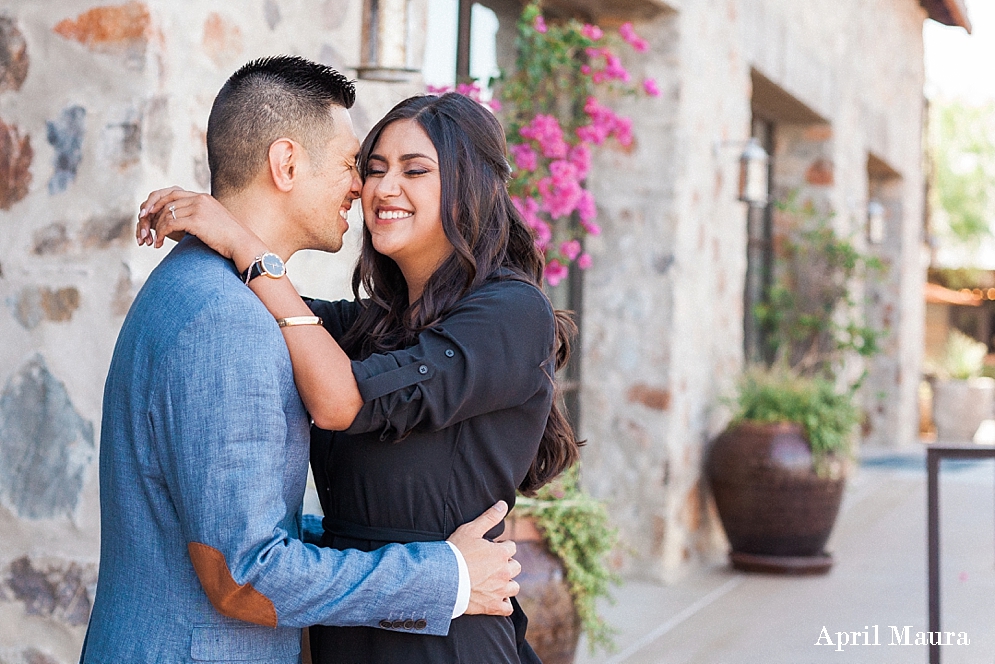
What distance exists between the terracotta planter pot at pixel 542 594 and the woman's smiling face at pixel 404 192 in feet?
4.42

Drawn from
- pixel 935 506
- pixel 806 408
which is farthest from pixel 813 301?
pixel 935 506

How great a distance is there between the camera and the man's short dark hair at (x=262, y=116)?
5.59 feet

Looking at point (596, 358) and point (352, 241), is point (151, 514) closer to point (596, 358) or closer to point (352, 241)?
point (352, 241)

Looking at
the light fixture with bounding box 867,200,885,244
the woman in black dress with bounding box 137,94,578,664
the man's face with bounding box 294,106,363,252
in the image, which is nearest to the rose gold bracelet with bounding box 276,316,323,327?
the woman in black dress with bounding box 137,94,578,664

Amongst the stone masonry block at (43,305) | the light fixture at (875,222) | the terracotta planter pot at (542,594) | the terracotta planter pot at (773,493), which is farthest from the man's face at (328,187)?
the light fixture at (875,222)

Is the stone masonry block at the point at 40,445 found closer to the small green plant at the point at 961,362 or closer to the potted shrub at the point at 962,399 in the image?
the potted shrub at the point at 962,399

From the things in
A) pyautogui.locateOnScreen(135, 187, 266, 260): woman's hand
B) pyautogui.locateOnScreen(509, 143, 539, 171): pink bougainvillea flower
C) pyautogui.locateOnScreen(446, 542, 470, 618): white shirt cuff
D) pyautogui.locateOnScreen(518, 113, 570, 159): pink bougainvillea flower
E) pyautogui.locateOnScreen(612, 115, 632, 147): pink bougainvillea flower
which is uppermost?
pyautogui.locateOnScreen(612, 115, 632, 147): pink bougainvillea flower

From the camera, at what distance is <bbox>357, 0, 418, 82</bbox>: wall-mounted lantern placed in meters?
2.97

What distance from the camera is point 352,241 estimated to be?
320cm

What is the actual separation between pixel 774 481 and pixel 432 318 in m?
3.99

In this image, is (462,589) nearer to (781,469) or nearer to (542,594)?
(542,594)

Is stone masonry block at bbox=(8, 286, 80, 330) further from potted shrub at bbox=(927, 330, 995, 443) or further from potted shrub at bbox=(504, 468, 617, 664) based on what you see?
potted shrub at bbox=(927, 330, 995, 443)

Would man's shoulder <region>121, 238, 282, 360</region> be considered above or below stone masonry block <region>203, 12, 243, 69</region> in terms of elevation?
below

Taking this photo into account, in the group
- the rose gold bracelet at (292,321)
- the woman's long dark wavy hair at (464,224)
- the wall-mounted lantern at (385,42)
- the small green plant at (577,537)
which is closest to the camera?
the rose gold bracelet at (292,321)
